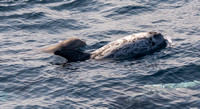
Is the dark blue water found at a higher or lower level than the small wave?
lower

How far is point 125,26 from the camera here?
753 inches

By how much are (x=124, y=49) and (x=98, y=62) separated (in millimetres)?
1388

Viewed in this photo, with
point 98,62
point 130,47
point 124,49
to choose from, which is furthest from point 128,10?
point 98,62

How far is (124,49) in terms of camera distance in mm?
14922

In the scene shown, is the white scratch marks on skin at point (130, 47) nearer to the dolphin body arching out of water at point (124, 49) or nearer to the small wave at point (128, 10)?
the dolphin body arching out of water at point (124, 49)

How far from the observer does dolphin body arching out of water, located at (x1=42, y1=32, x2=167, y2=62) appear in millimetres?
14391

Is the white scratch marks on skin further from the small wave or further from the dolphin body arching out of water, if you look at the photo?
the small wave

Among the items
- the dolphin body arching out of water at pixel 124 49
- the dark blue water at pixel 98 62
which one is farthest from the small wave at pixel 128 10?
the dolphin body arching out of water at pixel 124 49

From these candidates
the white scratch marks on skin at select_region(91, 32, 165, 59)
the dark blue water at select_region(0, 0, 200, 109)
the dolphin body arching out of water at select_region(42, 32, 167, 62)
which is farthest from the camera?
the white scratch marks on skin at select_region(91, 32, 165, 59)

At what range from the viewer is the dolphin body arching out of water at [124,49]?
47.2ft

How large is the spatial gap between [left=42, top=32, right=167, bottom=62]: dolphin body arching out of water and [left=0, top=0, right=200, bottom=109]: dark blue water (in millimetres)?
449

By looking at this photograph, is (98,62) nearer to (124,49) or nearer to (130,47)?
(124,49)

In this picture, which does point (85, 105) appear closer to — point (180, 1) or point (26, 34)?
point (26, 34)

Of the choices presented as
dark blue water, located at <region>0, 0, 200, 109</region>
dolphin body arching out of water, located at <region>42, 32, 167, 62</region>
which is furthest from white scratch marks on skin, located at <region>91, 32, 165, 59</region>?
dark blue water, located at <region>0, 0, 200, 109</region>
